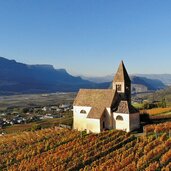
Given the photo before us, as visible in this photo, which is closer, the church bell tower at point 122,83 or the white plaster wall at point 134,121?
the white plaster wall at point 134,121

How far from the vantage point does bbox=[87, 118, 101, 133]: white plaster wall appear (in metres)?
47.4

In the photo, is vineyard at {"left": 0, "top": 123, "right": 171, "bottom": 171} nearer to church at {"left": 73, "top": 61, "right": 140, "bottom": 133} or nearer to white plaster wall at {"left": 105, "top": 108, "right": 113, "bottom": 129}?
white plaster wall at {"left": 105, "top": 108, "right": 113, "bottom": 129}

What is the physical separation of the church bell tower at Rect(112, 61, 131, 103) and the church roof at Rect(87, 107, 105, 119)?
5.05 metres

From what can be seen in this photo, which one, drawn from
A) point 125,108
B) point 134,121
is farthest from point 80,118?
point 134,121

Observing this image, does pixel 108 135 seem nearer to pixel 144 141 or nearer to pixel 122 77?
pixel 144 141

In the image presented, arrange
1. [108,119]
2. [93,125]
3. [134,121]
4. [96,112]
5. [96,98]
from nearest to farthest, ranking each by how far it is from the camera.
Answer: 1. [134,121]
2. [108,119]
3. [93,125]
4. [96,112]
5. [96,98]

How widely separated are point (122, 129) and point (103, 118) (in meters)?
3.69

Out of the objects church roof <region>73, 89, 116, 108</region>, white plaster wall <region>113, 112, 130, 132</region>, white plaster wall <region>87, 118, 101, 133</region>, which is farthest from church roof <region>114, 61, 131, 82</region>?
white plaster wall <region>87, 118, 101, 133</region>

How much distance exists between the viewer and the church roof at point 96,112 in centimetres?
4768

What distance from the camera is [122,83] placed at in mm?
52156

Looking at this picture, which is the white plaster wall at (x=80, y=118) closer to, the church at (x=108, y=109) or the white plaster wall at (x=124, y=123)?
the church at (x=108, y=109)

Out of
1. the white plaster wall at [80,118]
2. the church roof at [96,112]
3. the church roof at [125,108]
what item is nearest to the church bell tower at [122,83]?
the church roof at [96,112]

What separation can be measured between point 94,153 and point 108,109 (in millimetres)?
13226

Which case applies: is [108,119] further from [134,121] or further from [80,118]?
[80,118]
